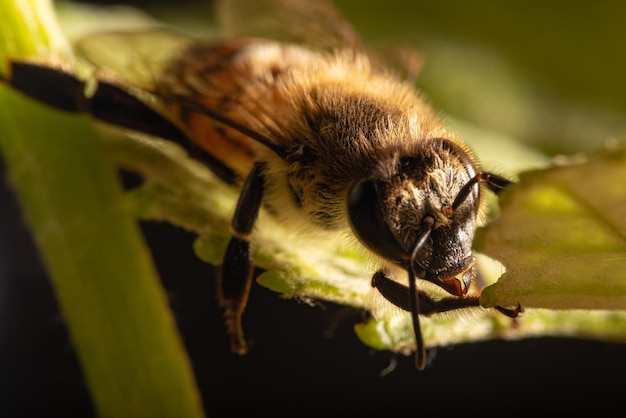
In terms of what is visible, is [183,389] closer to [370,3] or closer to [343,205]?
[343,205]

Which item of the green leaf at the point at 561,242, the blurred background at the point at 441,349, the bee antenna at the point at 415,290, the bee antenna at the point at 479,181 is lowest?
the blurred background at the point at 441,349

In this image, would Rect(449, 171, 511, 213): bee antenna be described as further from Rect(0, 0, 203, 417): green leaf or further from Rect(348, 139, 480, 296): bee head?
Rect(0, 0, 203, 417): green leaf

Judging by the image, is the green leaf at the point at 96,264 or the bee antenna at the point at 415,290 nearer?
the bee antenna at the point at 415,290

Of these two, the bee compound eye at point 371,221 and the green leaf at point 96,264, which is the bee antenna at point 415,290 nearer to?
the bee compound eye at point 371,221

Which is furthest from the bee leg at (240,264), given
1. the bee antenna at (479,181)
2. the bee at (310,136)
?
the bee antenna at (479,181)

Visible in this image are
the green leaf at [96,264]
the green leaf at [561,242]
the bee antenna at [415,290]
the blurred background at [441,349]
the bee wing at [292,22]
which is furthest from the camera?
the blurred background at [441,349]

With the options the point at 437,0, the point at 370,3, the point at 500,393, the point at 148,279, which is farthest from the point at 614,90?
the point at 148,279

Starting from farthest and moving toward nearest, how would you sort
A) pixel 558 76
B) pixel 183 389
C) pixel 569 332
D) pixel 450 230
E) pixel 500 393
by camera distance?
pixel 558 76
pixel 500 393
pixel 569 332
pixel 183 389
pixel 450 230

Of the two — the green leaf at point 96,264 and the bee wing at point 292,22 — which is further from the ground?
the bee wing at point 292,22
